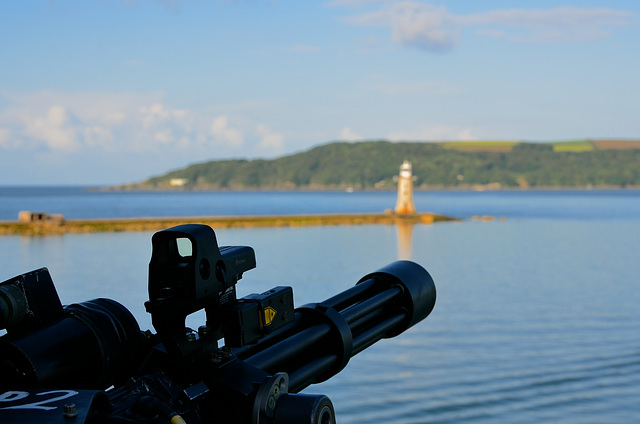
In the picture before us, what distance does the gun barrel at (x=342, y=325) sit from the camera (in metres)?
2.58

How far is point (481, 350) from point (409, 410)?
3.97 metres

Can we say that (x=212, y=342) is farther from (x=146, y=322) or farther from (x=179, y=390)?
(x=146, y=322)

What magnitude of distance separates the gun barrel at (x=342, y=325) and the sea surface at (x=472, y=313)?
679 cm

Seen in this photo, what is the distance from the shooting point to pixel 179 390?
2.13m

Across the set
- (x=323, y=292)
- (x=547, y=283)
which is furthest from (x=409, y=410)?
(x=547, y=283)

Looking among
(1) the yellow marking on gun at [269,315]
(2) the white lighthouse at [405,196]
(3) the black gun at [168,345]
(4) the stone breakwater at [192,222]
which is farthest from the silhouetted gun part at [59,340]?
(2) the white lighthouse at [405,196]

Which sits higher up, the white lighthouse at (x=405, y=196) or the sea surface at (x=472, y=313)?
the white lighthouse at (x=405, y=196)

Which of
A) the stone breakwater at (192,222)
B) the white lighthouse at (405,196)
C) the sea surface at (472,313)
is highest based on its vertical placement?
the white lighthouse at (405,196)

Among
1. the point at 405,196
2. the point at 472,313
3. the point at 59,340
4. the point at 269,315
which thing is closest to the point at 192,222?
the point at 472,313

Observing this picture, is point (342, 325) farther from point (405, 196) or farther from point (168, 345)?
point (405, 196)

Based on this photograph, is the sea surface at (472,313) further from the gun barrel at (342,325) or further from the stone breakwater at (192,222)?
the gun barrel at (342,325)

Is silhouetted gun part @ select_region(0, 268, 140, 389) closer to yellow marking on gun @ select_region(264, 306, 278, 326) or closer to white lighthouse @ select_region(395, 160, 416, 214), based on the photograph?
yellow marking on gun @ select_region(264, 306, 278, 326)

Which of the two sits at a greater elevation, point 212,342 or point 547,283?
point 212,342

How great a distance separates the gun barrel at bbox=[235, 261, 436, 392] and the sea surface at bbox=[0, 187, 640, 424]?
22.3ft
